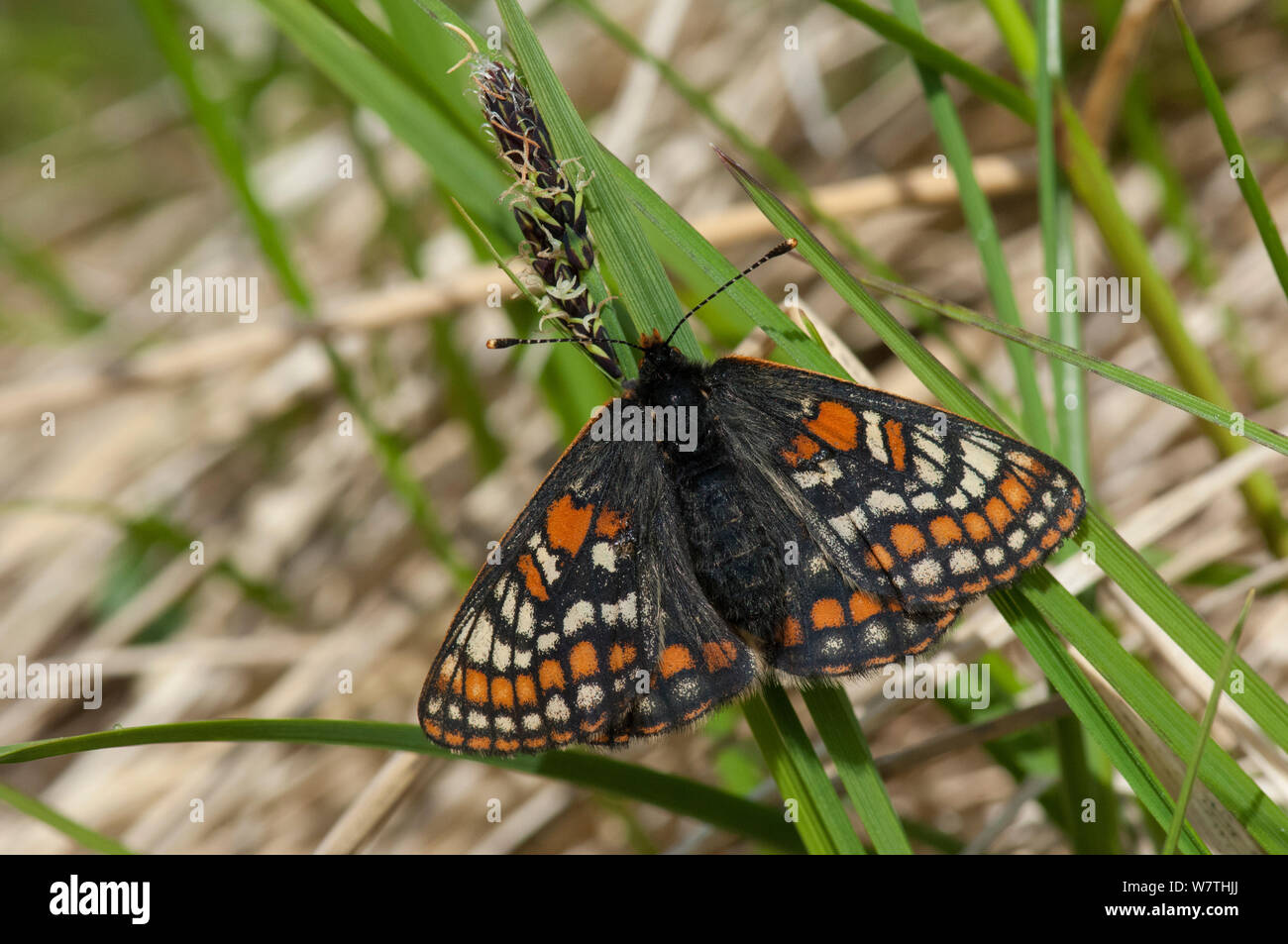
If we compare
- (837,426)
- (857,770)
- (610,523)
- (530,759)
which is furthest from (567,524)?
(857,770)

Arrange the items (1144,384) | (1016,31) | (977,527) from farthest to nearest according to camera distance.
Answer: (1016,31) → (977,527) → (1144,384)

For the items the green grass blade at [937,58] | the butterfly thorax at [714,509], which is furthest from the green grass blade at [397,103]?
the green grass blade at [937,58]

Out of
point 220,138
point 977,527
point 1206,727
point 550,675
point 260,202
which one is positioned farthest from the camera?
point 260,202

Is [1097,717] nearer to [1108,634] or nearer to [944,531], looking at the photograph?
[1108,634]

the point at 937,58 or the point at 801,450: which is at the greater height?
the point at 937,58

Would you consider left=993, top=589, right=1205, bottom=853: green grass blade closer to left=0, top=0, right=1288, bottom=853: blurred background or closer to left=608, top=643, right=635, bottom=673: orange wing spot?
left=0, top=0, right=1288, bottom=853: blurred background

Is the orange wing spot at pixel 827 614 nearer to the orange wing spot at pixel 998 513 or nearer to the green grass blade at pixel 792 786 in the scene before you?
the green grass blade at pixel 792 786

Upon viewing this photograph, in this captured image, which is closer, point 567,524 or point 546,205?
point 546,205
